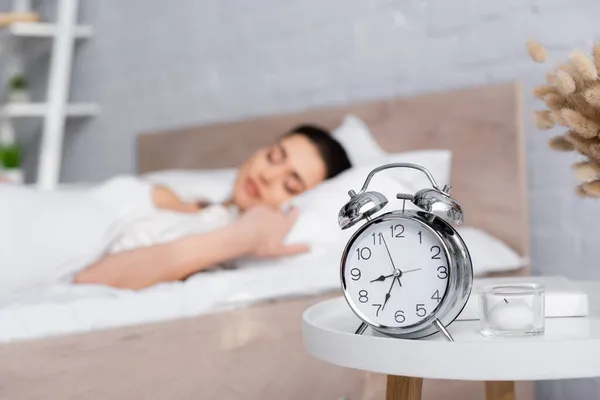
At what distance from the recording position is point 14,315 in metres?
1.20

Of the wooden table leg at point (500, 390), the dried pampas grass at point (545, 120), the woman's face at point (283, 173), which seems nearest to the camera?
the dried pampas grass at point (545, 120)

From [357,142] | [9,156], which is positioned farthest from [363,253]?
[9,156]

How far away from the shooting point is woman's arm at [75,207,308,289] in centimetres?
152

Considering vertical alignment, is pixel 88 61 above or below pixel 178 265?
above

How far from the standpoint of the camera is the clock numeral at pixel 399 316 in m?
0.97

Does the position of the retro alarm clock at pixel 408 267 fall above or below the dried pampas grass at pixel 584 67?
below

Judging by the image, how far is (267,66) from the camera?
8.91 feet

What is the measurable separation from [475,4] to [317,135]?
50 centimetres

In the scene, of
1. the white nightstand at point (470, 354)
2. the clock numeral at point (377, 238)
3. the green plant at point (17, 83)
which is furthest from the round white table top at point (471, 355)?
the green plant at point (17, 83)

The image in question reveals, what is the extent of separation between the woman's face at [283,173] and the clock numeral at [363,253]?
3.27 ft

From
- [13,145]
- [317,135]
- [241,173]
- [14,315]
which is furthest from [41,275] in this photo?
[13,145]

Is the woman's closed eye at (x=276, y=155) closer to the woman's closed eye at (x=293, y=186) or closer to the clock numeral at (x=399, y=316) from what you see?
the woman's closed eye at (x=293, y=186)

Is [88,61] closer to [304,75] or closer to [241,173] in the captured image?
[304,75]

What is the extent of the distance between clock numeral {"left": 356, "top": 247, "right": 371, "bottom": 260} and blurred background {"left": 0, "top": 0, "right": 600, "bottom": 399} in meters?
0.99
